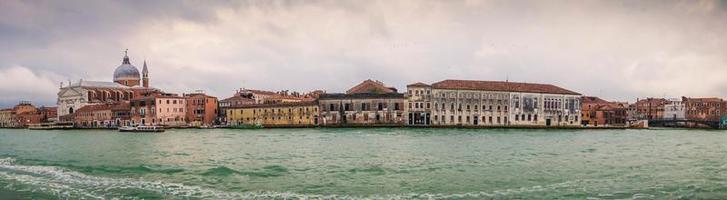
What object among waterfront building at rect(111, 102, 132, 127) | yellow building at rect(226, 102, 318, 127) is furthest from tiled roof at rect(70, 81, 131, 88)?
yellow building at rect(226, 102, 318, 127)

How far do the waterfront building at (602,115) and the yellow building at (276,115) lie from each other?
31554 millimetres

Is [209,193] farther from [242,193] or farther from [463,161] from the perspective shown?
[463,161]

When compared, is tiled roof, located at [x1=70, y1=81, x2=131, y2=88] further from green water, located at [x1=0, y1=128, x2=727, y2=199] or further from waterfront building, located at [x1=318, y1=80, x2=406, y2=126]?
green water, located at [x1=0, y1=128, x2=727, y2=199]

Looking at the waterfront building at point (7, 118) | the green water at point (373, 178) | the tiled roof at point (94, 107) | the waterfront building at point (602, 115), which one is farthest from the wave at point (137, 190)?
the waterfront building at point (7, 118)

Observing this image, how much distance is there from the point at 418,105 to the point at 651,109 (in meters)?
43.2

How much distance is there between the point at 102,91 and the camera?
77.4 m

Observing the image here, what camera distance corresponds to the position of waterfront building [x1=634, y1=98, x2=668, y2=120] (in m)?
81.4

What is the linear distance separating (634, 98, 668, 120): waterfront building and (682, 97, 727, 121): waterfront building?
3.98 metres

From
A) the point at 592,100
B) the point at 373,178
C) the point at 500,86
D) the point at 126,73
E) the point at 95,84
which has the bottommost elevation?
the point at 373,178

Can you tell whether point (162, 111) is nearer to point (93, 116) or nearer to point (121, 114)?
point (121, 114)

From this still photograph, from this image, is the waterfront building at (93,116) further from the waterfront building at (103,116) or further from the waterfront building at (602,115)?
the waterfront building at (602,115)

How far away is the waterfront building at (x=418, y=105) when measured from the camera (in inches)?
2235

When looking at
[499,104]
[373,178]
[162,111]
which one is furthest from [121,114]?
[373,178]

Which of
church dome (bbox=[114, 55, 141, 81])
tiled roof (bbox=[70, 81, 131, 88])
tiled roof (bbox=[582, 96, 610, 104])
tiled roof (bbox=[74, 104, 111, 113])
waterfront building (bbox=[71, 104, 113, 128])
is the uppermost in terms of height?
church dome (bbox=[114, 55, 141, 81])
